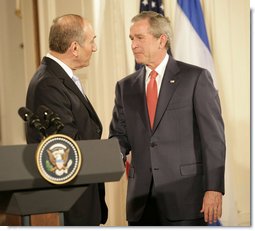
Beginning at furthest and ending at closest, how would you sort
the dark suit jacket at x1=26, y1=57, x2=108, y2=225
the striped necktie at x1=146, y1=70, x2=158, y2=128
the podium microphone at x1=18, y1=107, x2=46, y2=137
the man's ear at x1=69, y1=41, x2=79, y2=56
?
the striped necktie at x1=146, y1=70, x2=158, y2=128 < the man's ear at x1=69, y1=41, x2=79, y2=56 < the dark suit jacket at x1=26, y1=57, x2=108, y2=225 < the podium microphone at x1=18, y1=107, x2=46, y2=137

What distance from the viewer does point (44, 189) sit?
2.07 metres

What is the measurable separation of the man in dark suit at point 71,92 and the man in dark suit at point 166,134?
199 mm

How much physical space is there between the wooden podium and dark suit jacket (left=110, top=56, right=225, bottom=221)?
2.10 ft

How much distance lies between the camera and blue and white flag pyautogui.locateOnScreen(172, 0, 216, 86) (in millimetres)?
2758

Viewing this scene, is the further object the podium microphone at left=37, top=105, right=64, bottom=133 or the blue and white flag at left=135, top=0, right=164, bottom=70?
the blue and white flag at left=135, top=0, right=164, bottom=70

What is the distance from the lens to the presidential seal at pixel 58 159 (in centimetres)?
204

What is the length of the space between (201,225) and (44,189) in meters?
0.94

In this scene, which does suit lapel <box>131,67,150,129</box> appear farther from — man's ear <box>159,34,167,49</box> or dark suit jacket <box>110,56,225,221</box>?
man's ear <box>159,34,167,49</box>

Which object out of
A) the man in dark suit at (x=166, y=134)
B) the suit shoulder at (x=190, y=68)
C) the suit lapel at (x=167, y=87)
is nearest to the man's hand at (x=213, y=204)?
the man in dark suit at (x=166, y=134)

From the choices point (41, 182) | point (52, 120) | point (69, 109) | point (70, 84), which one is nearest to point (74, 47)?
point (70, 84)

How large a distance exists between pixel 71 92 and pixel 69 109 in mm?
90

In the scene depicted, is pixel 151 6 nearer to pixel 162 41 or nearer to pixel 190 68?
pixel 162 41

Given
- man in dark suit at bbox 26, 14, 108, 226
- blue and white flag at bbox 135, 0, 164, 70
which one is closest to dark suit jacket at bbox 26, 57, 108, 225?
man in dark suit at bbox 26, 14, 108, 226

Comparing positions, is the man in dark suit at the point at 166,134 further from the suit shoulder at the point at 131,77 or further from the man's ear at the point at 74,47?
the man's ear at the point at 74,47
